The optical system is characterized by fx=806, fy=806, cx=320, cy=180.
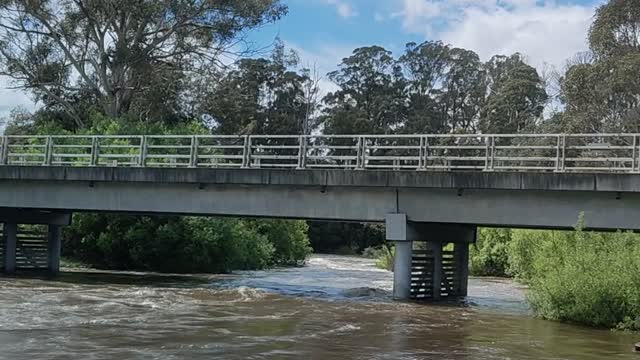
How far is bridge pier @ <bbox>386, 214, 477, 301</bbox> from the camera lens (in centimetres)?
2498

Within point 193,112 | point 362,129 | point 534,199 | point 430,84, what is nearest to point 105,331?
point 534,199

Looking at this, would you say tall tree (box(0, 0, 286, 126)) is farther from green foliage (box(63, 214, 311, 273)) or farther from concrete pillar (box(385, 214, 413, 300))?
concrete pillar (box(385, 214, 413, 300))

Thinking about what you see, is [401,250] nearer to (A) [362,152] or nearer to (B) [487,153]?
(A) [362,152]

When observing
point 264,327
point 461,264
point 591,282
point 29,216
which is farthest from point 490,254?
point 264,327

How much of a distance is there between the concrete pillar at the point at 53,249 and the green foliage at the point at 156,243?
409cm

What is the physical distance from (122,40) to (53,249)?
18.7 metres

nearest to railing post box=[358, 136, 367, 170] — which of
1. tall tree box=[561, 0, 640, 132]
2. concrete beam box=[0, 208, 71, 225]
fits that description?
concrete beam box=[0, 208, 71, 225]

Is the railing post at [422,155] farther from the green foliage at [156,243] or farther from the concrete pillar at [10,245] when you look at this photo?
the concrete pillar at [10,245]

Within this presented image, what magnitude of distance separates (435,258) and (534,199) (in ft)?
15.6

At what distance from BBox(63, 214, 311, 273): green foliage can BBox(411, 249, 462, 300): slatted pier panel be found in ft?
49.1

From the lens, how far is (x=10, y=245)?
34375 millimetres

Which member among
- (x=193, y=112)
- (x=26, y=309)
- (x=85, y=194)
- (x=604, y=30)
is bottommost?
(x=26, y=309)

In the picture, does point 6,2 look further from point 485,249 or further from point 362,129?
point 362,129

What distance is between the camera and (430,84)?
3974 inches
